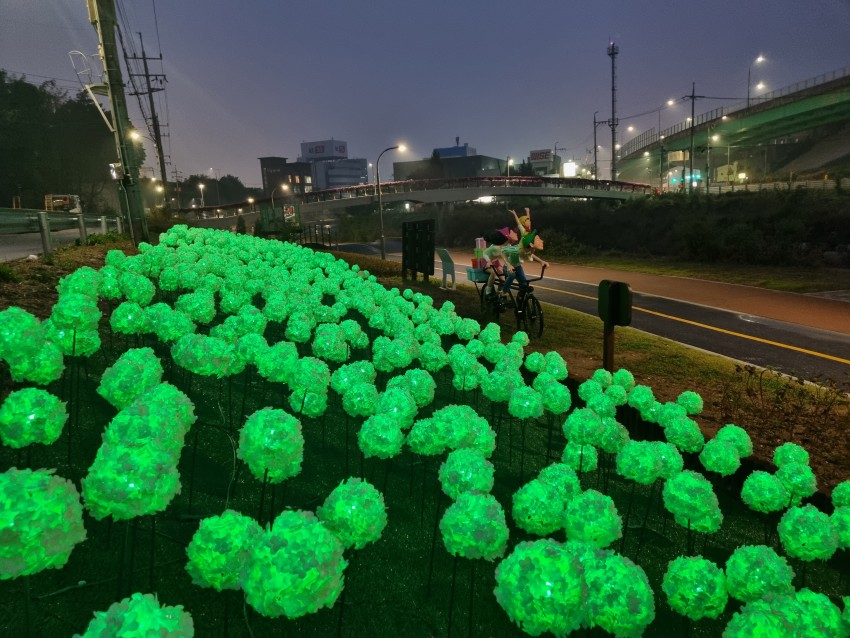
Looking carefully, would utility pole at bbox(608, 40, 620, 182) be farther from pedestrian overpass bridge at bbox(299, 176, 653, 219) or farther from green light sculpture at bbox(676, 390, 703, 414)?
green light sculpture at bbox(676, 390, 703, 414)

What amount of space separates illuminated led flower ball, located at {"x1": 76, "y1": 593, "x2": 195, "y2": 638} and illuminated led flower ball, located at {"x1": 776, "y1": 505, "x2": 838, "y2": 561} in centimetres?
285

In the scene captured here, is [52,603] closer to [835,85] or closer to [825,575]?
[825,575]

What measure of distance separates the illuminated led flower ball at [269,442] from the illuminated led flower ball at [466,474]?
75 centimetres

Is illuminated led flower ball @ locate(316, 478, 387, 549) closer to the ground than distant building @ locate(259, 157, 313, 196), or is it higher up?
closer to the ground

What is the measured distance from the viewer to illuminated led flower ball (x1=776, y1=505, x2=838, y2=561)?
2.59m

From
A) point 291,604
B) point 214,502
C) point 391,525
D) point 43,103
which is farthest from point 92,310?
point 43,103

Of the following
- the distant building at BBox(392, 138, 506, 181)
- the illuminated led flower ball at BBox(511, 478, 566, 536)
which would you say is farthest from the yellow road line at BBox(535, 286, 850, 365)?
the distant building at BBox(392, 138, 506, 181)

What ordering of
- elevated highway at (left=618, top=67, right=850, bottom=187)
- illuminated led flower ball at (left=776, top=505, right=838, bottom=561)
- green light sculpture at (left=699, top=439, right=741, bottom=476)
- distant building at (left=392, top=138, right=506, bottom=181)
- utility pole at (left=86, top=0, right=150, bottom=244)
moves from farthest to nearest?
1. distant building at (left=392, top=138, right=506, bottom=181)
2. elevated highway at (left=618, top=67, right=850, bottom=187)
3. utility pole at (left=86, top=0, right=150, bottom=244)
4. green light sculpture at (left=699, top=439, right=741, bottom=476)
5. illuminated led flower ball at (left=776, top=505, right=838, bottom=561)

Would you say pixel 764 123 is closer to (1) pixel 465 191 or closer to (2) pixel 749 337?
(1) pixel 465 191

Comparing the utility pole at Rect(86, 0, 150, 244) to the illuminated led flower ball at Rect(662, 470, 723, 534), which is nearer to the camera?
the illuminated led flower ball at Rect(662, 470, 723, 534)

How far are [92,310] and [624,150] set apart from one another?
427ft

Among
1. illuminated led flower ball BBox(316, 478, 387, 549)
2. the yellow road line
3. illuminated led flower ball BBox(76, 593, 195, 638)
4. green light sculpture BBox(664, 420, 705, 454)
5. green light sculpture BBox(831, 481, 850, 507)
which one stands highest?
illuminated led flower ball BBox(76, 593, 195, 638)

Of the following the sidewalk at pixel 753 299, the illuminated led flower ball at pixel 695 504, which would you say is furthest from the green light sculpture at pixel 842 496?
the sidewalk at pixel 753 299

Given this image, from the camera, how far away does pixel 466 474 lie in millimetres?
2439
